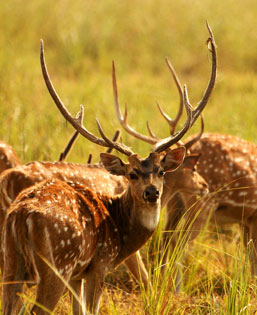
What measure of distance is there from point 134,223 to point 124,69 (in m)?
9.42

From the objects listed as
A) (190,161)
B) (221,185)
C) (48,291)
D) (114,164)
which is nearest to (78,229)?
(48,291)

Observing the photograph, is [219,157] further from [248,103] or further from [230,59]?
[230,59]

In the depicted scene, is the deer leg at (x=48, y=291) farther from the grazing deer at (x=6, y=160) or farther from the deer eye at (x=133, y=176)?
the grazing deer at (x=6, y=160)

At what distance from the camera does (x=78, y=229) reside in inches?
161

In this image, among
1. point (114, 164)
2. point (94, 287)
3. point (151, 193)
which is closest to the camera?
point (94, 287)

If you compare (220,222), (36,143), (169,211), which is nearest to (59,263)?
(169,211)

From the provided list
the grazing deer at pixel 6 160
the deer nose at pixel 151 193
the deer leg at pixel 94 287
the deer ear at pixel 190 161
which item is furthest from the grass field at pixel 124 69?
the grazing deer at pixel 6 160

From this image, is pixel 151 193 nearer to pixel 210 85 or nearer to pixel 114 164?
pixel 114 164

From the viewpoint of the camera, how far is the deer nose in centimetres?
452

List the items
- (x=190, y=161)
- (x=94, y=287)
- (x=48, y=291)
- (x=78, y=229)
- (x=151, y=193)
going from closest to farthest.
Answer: (x=48, y=291) < (x=78, y=229) < (x=94, y=287) < (x=151, y=193) < (x=190, y=161)

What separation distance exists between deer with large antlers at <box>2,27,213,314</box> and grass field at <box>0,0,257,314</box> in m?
0.47

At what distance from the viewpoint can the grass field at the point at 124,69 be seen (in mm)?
7645

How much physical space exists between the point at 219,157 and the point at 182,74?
323 inches

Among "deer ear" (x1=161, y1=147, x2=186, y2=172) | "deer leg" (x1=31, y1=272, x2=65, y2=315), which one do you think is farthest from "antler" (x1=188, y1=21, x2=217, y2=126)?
"deer leg" (x1=31, y1=272, x2=65, y2=315)
